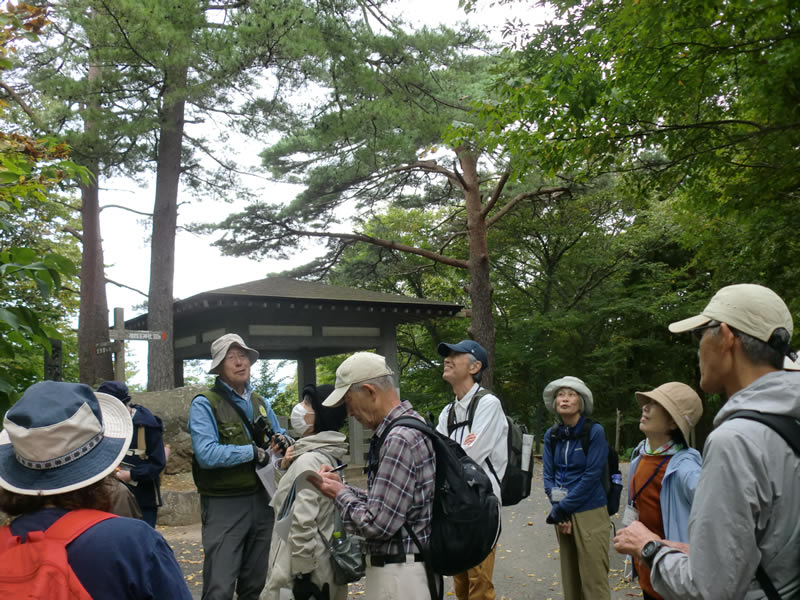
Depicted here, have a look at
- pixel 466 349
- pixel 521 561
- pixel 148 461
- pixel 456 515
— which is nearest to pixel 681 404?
pixel 466 349

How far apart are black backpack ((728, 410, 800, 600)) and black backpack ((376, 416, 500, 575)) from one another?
1.06 m

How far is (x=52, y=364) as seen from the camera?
206 inches

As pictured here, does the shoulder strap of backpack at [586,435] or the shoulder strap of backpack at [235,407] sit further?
the shoulder strap of backpack at [586,435]

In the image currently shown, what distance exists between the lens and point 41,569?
52.5 inches

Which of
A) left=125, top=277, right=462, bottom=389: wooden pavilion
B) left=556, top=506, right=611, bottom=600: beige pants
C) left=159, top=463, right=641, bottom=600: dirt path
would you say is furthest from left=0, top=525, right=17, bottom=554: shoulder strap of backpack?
left=125, top=277, right=462, bottom=389: wooden pavilion

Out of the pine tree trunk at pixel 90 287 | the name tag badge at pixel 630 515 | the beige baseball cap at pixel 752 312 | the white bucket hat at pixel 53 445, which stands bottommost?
the name tag badge at pixel 630 515

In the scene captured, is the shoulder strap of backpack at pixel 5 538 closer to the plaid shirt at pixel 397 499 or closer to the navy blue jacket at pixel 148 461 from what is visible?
the plaid shirt at pixel 397 499

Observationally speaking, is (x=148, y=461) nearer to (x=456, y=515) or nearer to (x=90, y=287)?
(x=456, y=515)

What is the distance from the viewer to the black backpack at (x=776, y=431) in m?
1.51

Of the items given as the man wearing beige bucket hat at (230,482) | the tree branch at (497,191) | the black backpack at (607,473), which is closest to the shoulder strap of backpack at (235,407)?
the man wearing beige bucket hat at (230,482)

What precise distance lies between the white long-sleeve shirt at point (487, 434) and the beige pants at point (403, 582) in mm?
1421

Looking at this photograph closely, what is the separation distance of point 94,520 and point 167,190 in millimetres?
11818

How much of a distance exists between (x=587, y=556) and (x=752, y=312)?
9.37 ft

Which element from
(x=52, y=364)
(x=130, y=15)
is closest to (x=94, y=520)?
(x=52, y=364)
